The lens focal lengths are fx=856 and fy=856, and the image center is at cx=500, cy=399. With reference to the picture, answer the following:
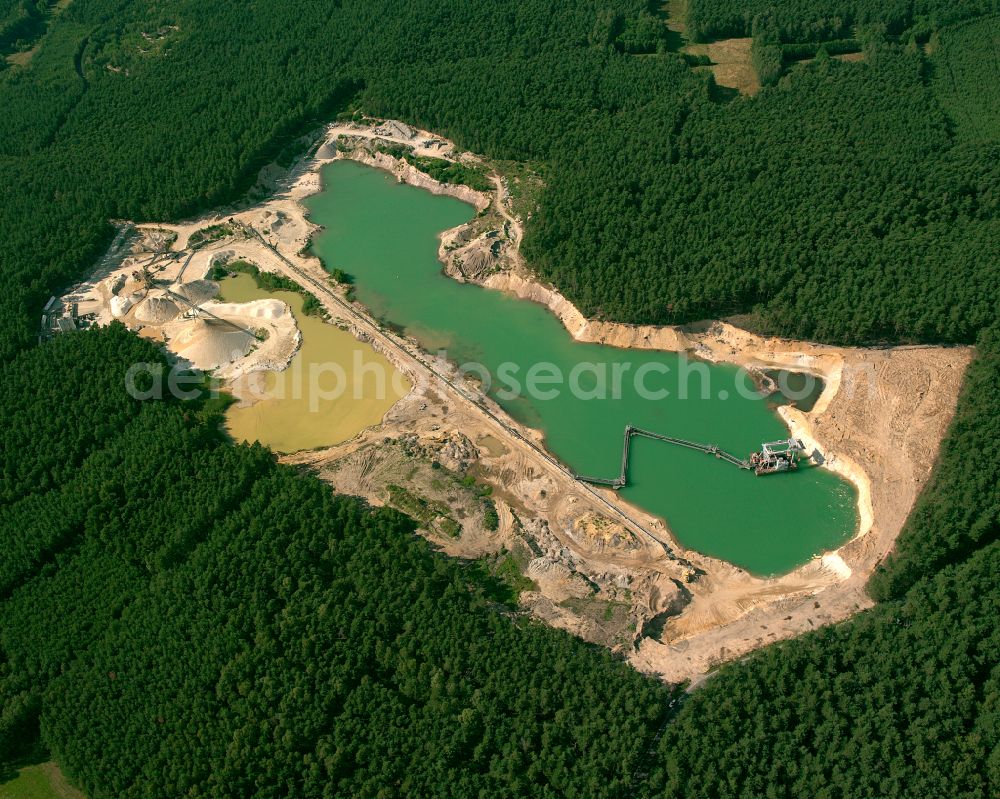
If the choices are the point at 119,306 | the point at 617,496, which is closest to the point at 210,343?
the point at 119,306

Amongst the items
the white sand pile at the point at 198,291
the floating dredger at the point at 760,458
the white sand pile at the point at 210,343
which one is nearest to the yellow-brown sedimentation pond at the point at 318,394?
the white sand pile at the point at 210,343

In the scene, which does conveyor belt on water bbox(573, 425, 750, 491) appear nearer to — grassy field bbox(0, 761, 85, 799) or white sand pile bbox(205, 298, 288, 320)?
white sand pile bbox(205, 298, 288, 320)

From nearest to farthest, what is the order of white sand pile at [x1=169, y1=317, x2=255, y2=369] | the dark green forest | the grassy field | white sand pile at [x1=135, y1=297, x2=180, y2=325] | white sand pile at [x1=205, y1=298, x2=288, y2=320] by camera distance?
the dark green forest
the grassy field
white sand pile at [x1=169, y1=317, x2=255, y2=369]
white sand pile at [x1=135, y1=297, x2=180, y2=325]
white sand pile at [x1=205, y1=298, x2=288, y2=320]

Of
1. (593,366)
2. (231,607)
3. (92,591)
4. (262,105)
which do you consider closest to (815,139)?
(593,366)

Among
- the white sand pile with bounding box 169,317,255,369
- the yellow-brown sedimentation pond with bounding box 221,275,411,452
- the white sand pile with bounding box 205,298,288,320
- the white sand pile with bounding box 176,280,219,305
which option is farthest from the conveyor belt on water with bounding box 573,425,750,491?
the white sand pile with bounding box 176,280,219,305

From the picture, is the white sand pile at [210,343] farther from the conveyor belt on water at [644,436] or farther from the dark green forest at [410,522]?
the conveyor belt on water at [644,436]

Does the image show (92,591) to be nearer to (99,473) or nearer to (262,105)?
(99,473)

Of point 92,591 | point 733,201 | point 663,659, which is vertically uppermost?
point 733,201

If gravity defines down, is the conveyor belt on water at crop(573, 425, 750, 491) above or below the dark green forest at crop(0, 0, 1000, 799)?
below
